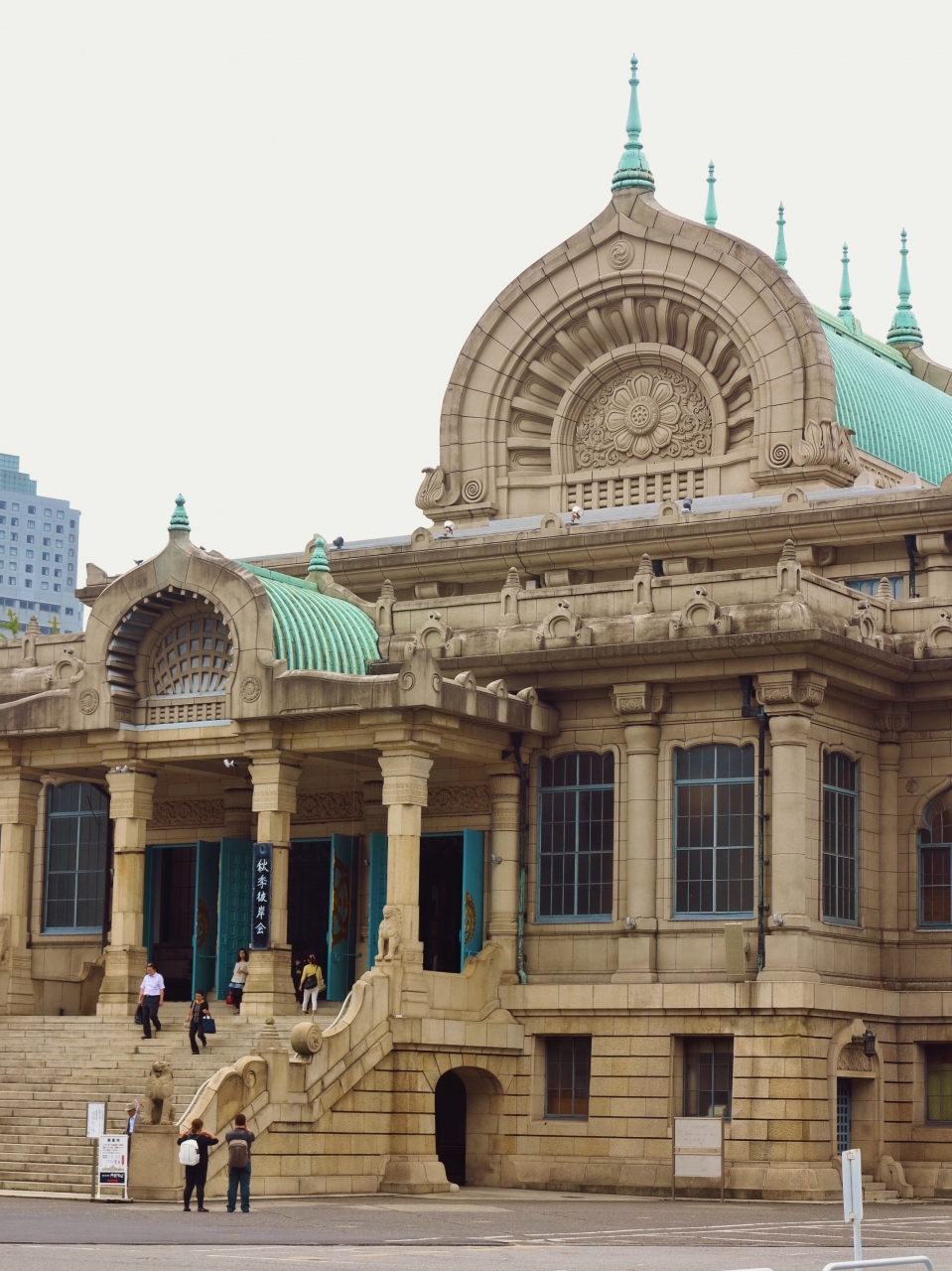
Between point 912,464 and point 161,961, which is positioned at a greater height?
point 912,464

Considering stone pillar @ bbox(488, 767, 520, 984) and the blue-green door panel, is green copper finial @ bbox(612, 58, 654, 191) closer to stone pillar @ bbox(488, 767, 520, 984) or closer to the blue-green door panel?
stone pillar @ bbox(488, 767, 520, 984)

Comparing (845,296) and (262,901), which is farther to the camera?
(845,296)

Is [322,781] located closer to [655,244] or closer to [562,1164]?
[562,1164]

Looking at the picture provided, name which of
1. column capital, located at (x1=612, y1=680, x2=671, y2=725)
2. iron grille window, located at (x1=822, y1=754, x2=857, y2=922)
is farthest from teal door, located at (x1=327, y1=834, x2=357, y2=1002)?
iron grille window, located at (x1=822, y1=754, x2=857, y2=922)

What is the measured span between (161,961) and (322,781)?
5900 mm

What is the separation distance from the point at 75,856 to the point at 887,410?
21.8m

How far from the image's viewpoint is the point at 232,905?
48.5 meters

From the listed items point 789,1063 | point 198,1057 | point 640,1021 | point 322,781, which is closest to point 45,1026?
point 198,1057

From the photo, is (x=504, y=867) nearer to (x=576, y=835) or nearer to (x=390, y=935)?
(x=576, y=835)

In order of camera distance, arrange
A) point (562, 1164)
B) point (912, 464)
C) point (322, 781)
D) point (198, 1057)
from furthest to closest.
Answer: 1. point (912, 464)
2. point (322, 781)
3. point (562, 1164)
4. point (198, 1057)

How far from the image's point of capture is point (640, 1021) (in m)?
44.1

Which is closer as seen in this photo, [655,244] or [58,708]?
[58,708]

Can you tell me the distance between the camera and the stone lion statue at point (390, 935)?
42.7 metres

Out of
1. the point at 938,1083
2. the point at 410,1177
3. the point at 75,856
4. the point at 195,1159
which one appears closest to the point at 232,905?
the point at 75,856
